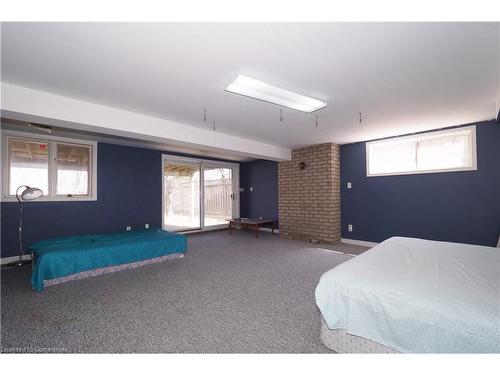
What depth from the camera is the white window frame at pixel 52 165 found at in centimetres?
366

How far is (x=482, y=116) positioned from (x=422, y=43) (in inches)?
106

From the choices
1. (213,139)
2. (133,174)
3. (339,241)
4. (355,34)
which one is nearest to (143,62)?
(355,34)

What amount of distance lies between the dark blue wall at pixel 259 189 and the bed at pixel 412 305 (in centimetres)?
471

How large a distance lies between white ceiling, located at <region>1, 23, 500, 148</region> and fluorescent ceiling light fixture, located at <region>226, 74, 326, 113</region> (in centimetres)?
9

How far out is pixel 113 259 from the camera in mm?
3072

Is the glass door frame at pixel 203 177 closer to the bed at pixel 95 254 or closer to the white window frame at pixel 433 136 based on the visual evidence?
the bed at pixel 95 254

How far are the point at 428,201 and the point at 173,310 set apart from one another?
457cm

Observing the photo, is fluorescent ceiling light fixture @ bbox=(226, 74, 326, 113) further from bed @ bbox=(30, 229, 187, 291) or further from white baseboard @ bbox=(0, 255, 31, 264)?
white baseboard @ bbox=(0, 255, 31, 264)

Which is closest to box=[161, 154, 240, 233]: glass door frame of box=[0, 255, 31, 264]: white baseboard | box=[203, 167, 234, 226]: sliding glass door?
box=[203, 167, 234, 226]: sliding glass door

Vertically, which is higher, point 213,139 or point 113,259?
point 213,139

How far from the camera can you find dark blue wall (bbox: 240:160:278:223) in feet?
21.2

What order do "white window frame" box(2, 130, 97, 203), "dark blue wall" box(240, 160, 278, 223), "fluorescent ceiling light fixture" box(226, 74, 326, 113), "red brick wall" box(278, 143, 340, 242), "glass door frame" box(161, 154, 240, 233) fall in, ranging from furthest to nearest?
"dark blue wall" box(240, 160, 278, 223), "glass door frame" box(161, 154, 240, 233), "red brick wall" box(278, 143, 340, 242), "white window frame" box(2, 130, 97, 203), "fluorescent ceiling light fixture" box(226, 74, 326, 113)

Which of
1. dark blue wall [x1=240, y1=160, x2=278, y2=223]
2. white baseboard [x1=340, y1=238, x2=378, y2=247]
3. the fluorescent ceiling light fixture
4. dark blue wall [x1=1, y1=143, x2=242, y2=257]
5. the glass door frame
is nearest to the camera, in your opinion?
the fluorescent ceiling light fixture
